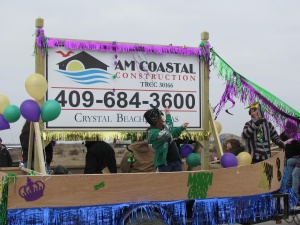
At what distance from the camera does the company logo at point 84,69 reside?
6141 mm

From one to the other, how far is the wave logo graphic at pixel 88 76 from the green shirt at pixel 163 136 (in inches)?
45.6

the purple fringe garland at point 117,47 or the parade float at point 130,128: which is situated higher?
the purple fringe garland at point 117,47

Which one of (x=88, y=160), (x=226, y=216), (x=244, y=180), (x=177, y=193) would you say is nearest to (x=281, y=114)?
(x=244, y=180)

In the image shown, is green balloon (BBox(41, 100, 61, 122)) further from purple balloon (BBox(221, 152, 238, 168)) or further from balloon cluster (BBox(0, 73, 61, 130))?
purple balloon (BBox(221, 152, 238, 168))

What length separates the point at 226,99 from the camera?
6945 millimetres

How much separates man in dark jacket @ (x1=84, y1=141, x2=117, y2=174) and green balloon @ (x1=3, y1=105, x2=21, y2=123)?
1.21 m

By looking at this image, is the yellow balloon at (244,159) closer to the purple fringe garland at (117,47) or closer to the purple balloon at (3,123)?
the purple fringe garland at (117,47)

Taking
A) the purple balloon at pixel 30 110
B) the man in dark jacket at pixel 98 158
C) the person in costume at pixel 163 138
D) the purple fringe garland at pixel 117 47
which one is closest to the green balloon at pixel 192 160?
the person in costume at pixel 163 138

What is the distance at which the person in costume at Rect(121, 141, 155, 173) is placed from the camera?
6.39 m

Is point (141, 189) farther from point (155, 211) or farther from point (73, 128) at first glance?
point (73, 128)

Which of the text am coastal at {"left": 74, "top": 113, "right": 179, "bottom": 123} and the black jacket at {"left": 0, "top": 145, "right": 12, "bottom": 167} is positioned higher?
the text am coastal at {"left": 74, "top": 113, "right": 179, "bottom": 123}

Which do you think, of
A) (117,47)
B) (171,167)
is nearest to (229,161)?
(171,167)

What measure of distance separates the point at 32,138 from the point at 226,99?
2.86m

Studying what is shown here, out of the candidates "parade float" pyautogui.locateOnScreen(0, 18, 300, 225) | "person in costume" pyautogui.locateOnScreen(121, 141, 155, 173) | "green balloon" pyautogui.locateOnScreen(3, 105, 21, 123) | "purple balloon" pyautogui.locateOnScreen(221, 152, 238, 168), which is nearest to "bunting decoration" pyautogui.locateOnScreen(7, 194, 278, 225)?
"parade float" pyautogui.locateOnScreen(0, 18, 300, 225)
